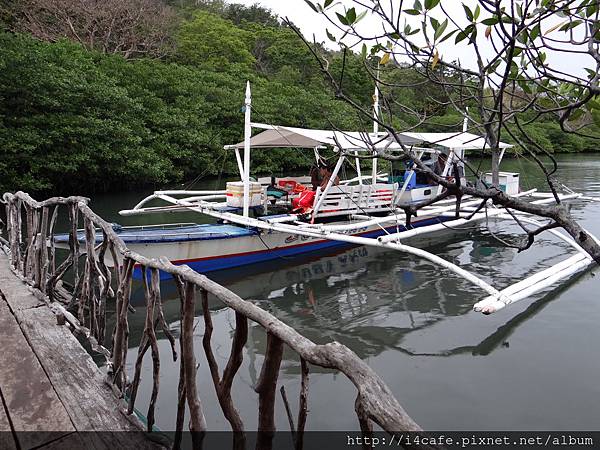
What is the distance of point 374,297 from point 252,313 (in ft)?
18.7

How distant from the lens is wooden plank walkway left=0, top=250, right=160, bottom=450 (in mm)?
2275

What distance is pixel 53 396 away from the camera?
8.54 feet

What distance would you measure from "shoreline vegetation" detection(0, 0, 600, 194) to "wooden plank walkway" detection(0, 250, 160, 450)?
215 cm

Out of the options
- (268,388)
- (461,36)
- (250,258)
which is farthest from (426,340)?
(461,36)

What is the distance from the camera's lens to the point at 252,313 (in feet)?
5.95

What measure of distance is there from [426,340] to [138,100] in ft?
52.2

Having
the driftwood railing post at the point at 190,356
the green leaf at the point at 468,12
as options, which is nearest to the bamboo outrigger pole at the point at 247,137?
the driftwood railing post at the point at 190,356

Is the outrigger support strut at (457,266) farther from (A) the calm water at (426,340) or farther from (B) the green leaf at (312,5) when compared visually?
(B) the green leaf at (312,5)

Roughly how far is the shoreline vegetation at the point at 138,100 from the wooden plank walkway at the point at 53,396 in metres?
2.15

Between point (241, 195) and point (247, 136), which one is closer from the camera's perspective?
point (247, 136)

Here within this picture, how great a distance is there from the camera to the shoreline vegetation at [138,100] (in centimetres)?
1327

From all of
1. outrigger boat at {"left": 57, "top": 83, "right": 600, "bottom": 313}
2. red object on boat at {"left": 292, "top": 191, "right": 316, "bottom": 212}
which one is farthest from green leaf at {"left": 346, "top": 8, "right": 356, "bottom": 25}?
red object on boat at {"left": 292, "top": 191, "right": 316, "bottom": 212}

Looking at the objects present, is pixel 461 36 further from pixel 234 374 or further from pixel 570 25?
pixel 234 374

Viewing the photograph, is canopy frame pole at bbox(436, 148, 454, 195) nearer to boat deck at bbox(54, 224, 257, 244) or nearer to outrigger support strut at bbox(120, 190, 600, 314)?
outrigger support strut at bbox(120, 190, 600, 314)
